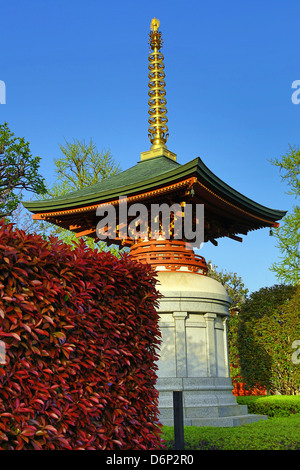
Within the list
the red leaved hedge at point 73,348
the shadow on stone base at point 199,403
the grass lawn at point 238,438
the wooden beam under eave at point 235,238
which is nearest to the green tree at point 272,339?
the wooden beam under eave at point 235,238

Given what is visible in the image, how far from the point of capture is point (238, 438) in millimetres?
8219

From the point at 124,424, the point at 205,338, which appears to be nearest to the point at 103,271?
the point at 124,424

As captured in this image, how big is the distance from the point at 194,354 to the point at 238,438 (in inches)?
149

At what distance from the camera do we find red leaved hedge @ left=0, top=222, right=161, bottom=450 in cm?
429

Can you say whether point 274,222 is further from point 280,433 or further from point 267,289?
point 280,433

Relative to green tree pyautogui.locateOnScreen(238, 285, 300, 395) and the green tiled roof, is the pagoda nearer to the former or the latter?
the green tiled roof

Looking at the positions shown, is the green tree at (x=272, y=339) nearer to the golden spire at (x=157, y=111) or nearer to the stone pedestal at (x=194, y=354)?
the stone pedestal at (x=194, y=354)

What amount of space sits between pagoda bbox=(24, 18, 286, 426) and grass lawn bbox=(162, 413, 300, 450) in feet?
7.62

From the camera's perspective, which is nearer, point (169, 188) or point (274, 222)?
point (169, 188)

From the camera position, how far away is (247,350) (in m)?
17.3

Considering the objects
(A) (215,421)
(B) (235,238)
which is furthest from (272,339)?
(A) (215,421)
